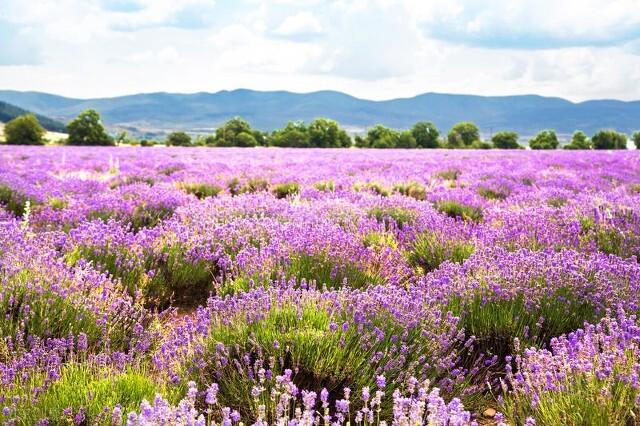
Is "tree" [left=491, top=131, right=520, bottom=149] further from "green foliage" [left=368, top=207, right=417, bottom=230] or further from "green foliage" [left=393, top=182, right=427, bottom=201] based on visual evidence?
"green foliage" [left=368, top=207, right=417, bottom=230]

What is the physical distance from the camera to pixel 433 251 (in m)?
4.90

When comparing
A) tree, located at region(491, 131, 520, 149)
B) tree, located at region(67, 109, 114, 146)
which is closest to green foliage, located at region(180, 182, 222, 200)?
tree, located at region(67, 109, 114, 146)

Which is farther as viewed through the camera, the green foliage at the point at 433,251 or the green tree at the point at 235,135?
the green tree at the point at 235,135

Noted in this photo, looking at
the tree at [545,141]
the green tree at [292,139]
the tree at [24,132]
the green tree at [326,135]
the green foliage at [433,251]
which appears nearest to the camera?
the green foliage at [433,251]

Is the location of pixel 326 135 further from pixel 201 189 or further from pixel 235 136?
pixel 201 189

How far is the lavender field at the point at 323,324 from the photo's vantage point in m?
2.14

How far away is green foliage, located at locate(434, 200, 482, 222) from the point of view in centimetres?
721

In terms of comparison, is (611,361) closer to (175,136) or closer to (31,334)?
(31,334)

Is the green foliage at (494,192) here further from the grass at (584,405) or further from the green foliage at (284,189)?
the grass at (584,405)

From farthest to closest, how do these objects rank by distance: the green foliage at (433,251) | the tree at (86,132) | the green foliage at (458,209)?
1. the tree at (86,132)
2. the green foliage at (458,209)
3. the green foliage at (433,251)

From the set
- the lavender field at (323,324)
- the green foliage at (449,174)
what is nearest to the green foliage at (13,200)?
the lavender field at (323,324)

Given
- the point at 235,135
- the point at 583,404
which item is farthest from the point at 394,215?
the point at 235,135

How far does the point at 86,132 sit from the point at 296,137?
71.0ft

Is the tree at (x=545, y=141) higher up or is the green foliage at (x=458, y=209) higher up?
the green foliage at (x=458, y=209)
